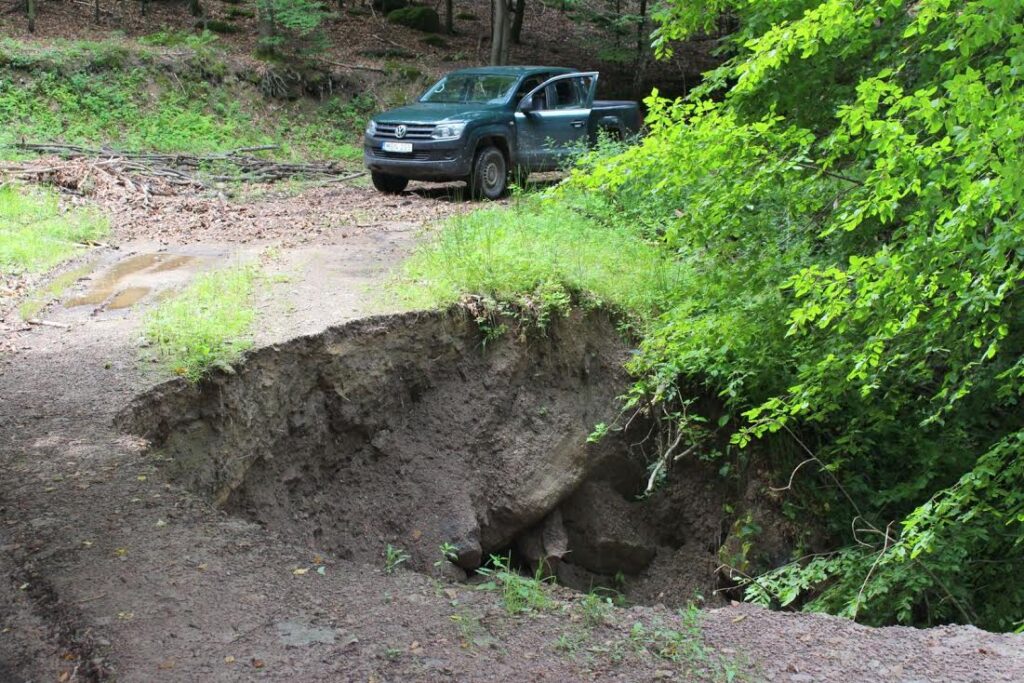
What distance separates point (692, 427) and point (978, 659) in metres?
4.32

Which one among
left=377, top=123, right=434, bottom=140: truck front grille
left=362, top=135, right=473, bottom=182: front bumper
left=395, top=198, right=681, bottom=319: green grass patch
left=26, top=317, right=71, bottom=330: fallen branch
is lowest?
left=26, top=317, right=71, bottom=330: fallen branch

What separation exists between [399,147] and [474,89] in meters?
1.98

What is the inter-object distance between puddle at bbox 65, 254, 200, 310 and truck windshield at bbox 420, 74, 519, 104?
20.2 feet

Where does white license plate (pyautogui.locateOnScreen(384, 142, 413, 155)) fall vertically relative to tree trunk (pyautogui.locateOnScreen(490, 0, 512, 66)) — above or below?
below

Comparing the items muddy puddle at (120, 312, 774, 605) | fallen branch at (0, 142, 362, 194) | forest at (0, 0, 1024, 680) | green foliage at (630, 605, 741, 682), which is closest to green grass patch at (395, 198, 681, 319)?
forest at (0, 0, 1024, 680)

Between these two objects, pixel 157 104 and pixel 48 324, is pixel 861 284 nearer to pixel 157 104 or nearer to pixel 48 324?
pixel 48 324

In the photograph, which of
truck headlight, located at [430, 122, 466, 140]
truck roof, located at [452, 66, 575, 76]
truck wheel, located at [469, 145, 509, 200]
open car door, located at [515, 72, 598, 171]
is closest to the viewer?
truck headlight, located at [430, 122, 466, 140]

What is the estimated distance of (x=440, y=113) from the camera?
1383 cm

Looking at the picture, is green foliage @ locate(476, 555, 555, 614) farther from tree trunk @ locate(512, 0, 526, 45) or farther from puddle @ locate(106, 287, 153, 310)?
tree trunk @ locate(512, 0, 526, 45)

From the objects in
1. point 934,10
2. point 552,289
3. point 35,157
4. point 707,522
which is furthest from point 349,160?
point 934,10

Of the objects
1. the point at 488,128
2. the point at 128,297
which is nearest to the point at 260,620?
the point at 128,297

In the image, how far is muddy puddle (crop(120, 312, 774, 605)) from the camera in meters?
6.77

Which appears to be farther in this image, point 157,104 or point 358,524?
point 157,104

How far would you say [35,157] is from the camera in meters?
13.7
